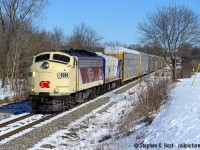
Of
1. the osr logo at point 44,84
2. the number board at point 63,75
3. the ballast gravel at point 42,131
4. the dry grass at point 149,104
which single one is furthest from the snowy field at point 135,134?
the osr logo at point 44,84

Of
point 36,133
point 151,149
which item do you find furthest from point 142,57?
point 151,149

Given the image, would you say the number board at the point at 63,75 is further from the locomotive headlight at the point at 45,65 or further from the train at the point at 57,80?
the locomotive headlight at the point at 45,65

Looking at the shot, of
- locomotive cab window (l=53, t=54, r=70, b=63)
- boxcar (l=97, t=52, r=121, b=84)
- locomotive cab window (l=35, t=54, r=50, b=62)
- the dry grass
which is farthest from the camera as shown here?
Answer: boxcar (l=97, t=52, r=121, b=84)

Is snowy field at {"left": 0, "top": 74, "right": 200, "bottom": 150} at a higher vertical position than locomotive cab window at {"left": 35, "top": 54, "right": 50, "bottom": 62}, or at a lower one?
lower

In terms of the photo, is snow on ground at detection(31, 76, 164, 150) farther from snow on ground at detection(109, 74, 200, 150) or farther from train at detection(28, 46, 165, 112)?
train at detection(28, 46, 165, 112)

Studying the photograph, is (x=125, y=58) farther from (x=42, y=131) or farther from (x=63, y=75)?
(x=42, y=131)

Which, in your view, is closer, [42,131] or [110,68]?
[42,131]

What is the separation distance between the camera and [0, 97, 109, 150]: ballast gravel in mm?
9039

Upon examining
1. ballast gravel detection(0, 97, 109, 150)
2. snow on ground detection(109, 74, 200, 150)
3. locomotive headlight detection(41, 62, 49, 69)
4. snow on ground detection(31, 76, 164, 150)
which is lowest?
snow on ground detection(31, 76, 164, 150)

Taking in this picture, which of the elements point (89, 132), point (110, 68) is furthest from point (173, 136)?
point (110, 68)

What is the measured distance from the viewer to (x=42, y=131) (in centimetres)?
1081

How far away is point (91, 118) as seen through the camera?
13641 mm

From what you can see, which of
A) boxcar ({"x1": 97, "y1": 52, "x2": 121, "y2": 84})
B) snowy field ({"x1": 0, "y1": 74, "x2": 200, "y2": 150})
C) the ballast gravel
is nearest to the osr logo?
the ballast gravel

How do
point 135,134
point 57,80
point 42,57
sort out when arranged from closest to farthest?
point 135,134
point 57,80
point 42,57
